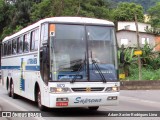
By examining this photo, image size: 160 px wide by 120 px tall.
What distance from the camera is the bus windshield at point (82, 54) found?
1227 cm

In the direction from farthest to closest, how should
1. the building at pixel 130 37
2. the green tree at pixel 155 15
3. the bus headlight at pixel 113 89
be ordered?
the green tree at pixel 155 15 < the building at pixel 130 37 < the bus headlight at pixel 113 89

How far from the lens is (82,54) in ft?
41.1

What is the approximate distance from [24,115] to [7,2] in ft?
194

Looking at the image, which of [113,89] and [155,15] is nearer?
[113,89]

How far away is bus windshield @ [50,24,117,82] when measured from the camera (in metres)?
12.3

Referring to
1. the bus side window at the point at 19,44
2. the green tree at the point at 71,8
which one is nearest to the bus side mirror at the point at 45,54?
the bus side window at the point at 19,44

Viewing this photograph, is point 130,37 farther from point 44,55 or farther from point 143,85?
point 44,55

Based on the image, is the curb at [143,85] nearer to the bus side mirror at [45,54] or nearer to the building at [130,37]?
the bus side mirror at [45,54]

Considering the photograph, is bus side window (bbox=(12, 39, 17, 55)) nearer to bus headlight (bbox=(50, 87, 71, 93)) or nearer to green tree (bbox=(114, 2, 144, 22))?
bus headlight (bbox=(50, 87, 71, 93))

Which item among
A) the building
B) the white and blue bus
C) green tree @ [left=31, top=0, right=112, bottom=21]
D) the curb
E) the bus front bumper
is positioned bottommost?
the curb

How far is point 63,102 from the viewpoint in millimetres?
11969

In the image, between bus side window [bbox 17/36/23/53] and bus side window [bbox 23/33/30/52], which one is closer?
bus side window [bbox 23/33/30/52]

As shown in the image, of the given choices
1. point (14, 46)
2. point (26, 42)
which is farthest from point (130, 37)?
point (26, 42)

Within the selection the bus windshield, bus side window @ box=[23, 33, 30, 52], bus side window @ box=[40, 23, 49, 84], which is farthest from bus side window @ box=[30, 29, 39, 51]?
the bus windshield
